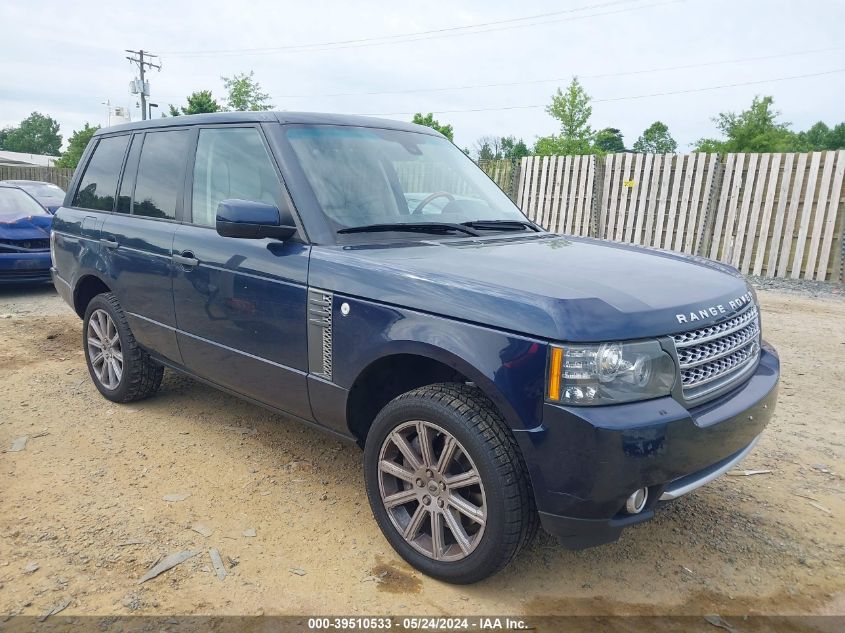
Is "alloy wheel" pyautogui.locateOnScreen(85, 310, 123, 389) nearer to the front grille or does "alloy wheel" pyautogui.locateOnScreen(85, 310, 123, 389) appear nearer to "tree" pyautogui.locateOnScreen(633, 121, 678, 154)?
the front grille

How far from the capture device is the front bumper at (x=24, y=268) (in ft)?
28.6

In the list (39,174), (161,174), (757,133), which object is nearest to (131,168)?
(161,174)

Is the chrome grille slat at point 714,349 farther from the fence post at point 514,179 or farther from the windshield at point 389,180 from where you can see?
the fence post at point 514,179

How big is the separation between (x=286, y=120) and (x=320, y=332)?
130 cm

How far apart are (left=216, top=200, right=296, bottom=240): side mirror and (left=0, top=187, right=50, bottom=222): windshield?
781cm

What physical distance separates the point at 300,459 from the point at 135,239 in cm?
184

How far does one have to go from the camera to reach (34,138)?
109 meters

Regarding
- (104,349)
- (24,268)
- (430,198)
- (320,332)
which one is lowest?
(24,268)

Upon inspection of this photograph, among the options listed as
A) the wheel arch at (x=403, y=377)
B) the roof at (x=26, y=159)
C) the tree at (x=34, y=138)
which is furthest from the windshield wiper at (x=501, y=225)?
the tree at (x=34, y=138)

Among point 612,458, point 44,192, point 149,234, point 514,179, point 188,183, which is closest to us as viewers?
point 612,458

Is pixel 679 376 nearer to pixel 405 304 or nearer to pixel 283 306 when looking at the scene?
pixel 405 304

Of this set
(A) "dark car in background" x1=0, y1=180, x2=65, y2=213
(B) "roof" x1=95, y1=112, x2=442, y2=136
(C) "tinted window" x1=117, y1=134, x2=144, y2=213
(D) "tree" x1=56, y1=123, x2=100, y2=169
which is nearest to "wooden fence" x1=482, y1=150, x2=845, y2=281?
(B) "roof" x1=95, y1=112, x2=442, y2=136

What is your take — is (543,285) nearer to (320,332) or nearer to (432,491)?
(432,491)

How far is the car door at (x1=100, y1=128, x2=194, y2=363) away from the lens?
13.0 feet
